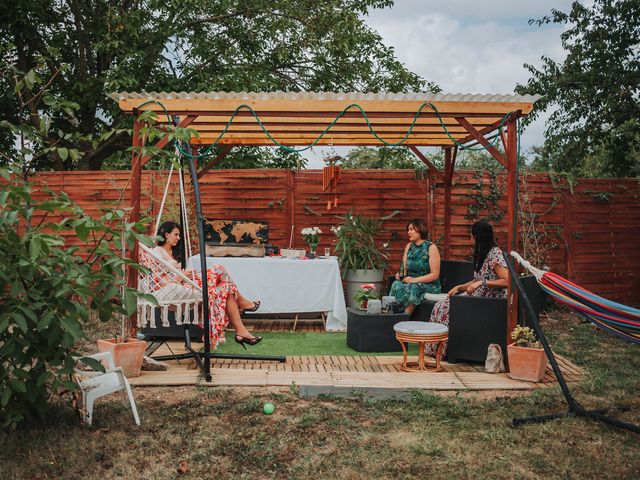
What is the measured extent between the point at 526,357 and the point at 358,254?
11.1 feet

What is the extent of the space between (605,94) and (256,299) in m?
6.19

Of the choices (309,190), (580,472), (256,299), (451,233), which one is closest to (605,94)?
(451,233)

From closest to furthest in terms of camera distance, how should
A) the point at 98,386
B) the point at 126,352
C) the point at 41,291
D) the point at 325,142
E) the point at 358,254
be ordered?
the point at 41,291 → the point at 98,386 → the point at 126,352 → the point at 325,142 → the point at 358,254

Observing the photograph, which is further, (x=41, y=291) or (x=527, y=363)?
(x=527, y=363)

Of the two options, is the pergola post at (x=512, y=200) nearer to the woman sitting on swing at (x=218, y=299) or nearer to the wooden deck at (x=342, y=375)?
the wooden deck at (x=342, y=375)

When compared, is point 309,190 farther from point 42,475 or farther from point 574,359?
point 42,475

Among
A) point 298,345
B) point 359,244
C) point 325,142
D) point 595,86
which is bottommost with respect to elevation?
point 298,345

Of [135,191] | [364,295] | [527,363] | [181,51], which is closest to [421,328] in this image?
[527,363]

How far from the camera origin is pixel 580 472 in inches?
121

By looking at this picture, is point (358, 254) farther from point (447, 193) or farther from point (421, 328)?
point (421, 328)

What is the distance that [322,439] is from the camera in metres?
3.50

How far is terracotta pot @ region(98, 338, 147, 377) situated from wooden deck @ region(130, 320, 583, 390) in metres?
0.09

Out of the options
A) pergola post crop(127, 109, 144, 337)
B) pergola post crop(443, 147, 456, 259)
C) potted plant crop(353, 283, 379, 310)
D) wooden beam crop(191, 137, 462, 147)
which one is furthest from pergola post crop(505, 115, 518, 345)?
pergola post crop(127, 109, 144, 337)

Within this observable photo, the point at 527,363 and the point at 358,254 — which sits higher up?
the point at 358,254
